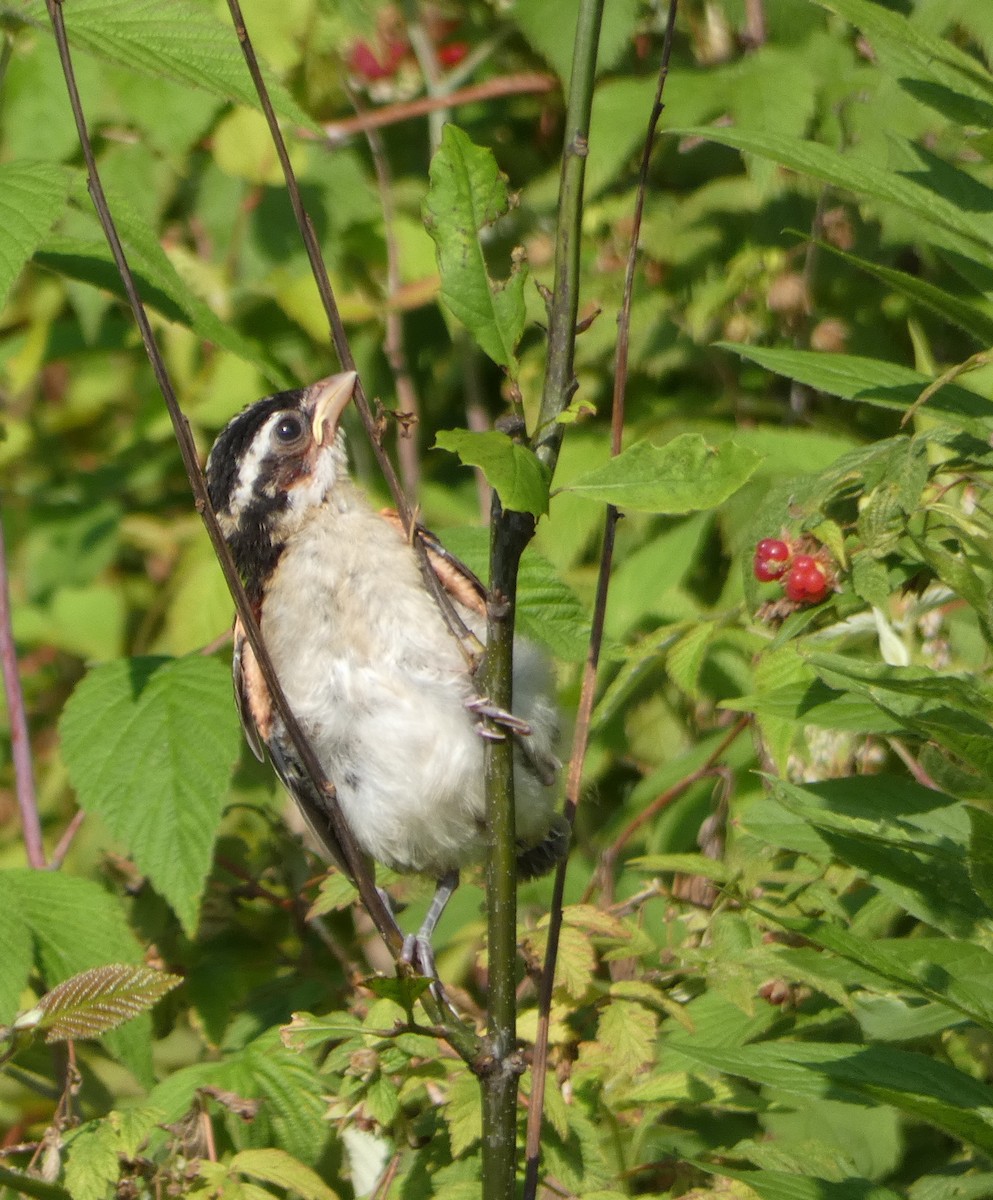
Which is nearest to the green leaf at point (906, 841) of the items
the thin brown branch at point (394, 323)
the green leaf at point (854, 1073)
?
the green leaf at point (854, 1073)

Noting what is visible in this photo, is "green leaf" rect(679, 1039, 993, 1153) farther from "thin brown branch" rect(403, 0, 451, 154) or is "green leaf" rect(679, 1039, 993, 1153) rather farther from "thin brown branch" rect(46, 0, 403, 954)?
"thin brown branch" rect(403, 0, 451, 154)

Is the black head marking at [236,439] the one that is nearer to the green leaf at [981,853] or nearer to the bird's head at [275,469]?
the bird's head at [275,469]

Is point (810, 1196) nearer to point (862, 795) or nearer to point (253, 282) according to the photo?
point (862, 795)

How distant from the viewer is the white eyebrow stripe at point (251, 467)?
12.8 feet


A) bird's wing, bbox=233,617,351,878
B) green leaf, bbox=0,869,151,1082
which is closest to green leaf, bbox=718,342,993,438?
bird's wing, bbox=233,617,351,878

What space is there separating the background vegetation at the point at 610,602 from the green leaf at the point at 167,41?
0.01 meters

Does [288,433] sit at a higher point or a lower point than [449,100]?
lower

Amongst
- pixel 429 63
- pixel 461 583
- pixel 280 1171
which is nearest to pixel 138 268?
pixel 461 583

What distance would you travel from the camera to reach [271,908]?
15.8 feet

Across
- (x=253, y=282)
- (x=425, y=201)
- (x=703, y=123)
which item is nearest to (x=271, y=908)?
(x=253, y=282)

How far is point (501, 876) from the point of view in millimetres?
2320

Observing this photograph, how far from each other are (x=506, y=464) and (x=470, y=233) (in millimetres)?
377

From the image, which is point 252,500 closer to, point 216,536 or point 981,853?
point 216,536

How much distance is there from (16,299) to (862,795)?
4.81 m
